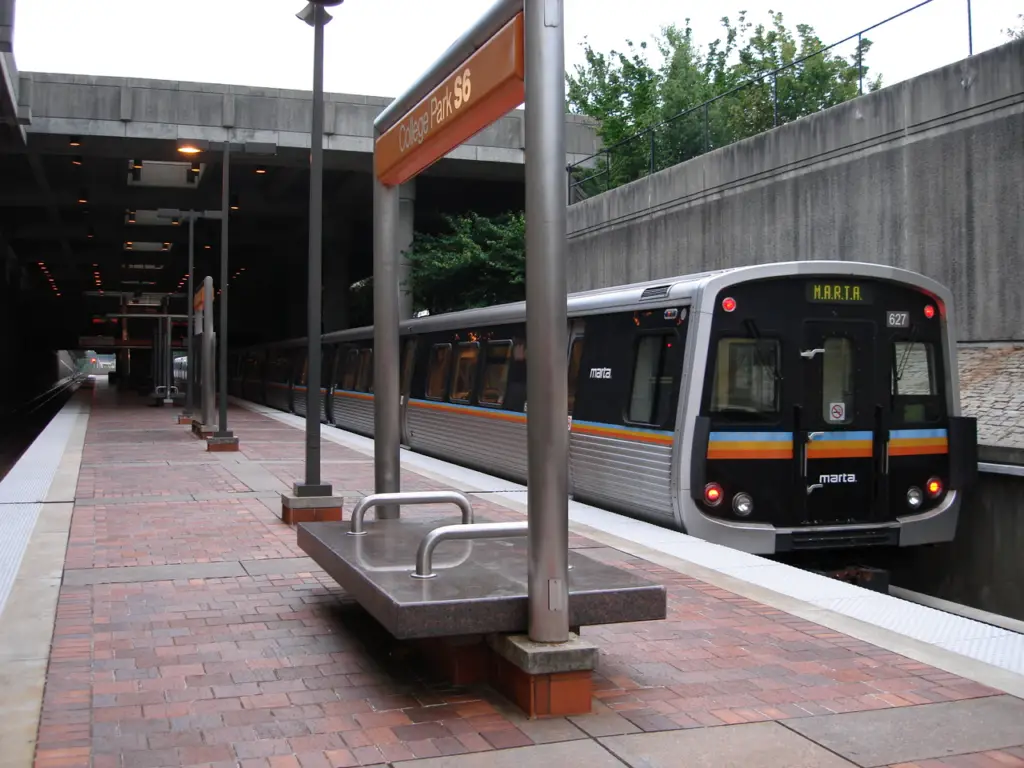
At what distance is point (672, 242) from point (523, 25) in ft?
52.2

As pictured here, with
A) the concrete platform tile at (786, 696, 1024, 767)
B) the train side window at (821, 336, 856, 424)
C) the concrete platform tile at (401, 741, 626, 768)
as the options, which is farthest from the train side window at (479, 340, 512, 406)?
the concrete platform tile at (401, 741, 626, 768)

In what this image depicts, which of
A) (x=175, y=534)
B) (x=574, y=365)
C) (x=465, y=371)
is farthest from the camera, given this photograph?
(x=465, y=371)

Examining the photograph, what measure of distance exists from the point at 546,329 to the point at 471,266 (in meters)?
24.6

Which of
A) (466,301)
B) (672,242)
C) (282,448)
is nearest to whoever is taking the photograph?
(282,448)

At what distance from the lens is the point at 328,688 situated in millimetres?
4984

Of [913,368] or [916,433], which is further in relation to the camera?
[913,368]

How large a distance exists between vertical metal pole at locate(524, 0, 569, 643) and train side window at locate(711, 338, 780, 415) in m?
4.99

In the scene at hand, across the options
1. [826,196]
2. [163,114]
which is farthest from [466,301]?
[826,196]

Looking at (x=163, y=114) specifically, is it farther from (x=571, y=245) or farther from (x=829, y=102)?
(x=829, y=102)

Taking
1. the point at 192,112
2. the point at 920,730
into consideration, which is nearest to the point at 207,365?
the point at 192,112

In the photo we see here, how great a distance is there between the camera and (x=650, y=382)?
33.7ft

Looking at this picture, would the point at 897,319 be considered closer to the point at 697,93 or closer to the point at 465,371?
the point at 465,371

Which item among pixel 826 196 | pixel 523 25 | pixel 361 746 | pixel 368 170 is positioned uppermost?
pixel 368 170

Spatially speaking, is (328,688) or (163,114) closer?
(328,688)
